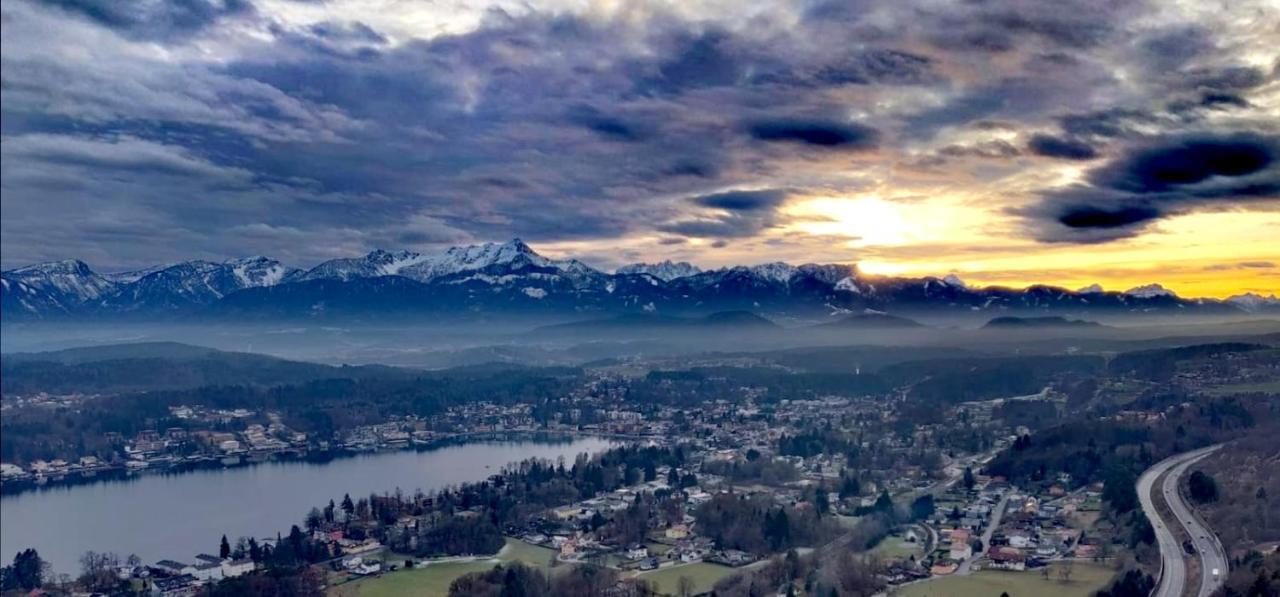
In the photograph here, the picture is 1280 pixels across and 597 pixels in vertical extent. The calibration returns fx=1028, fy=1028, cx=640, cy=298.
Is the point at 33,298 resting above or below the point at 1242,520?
above


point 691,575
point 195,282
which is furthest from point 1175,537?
point 195,282

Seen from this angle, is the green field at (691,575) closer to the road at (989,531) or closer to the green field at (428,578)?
the green field at (428,578)

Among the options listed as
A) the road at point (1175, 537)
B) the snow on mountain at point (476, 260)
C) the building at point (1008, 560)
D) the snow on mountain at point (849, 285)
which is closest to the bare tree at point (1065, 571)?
the building at point (1008, 560)

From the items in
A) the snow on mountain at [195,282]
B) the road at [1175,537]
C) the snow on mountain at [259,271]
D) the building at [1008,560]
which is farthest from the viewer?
the snow on mountain at [259,271]

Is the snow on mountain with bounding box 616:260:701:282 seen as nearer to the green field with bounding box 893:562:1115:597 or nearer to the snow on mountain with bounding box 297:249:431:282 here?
the snow on mountain with bounding box 297:249:431:282

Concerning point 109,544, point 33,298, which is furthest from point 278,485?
point 33,298

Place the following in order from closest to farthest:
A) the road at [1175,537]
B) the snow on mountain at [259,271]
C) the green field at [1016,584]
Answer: the road at [1175,537] < the green field at [1016,584] < the snow on mountain at [259,271]

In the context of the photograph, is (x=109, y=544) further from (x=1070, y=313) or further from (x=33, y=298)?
(x=33, y=298)
